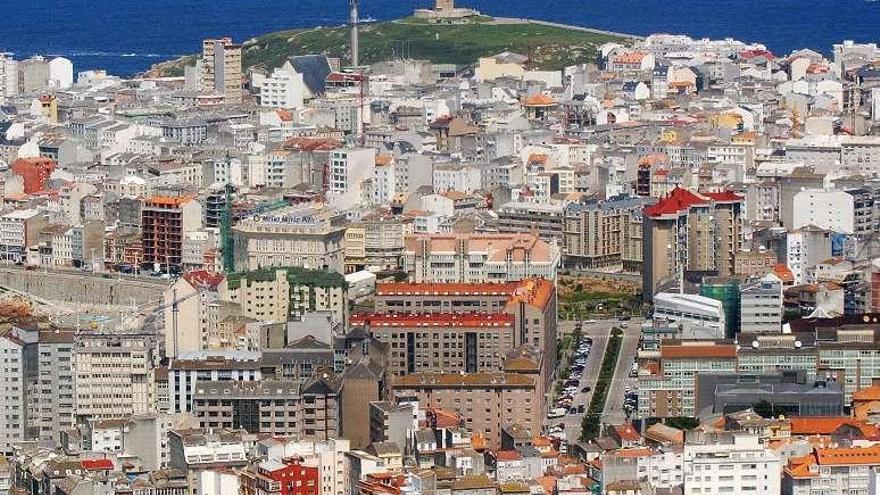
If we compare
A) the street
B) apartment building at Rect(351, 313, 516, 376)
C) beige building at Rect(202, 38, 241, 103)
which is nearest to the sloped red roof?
the street

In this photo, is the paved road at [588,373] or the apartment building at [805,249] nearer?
the paved road at [588,373]

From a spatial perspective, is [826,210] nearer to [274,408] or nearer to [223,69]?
[274,408]

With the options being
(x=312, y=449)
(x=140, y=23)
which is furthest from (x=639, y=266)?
(x=140, y=23)

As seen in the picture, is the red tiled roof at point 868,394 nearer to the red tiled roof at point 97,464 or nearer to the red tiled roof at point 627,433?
the red tiled roof at point 627,433

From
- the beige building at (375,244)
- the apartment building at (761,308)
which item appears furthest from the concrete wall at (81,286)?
the apartment building at (761,308)

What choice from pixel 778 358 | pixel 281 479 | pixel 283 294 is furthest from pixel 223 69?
pixel 281 479

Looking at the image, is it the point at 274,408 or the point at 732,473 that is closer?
the point at 732,473

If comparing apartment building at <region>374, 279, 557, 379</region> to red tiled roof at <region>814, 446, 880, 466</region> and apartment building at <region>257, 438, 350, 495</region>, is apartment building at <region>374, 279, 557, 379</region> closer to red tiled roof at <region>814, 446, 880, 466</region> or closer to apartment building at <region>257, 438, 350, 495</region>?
apartment building at <region>257, 438, 350, 495</region>
